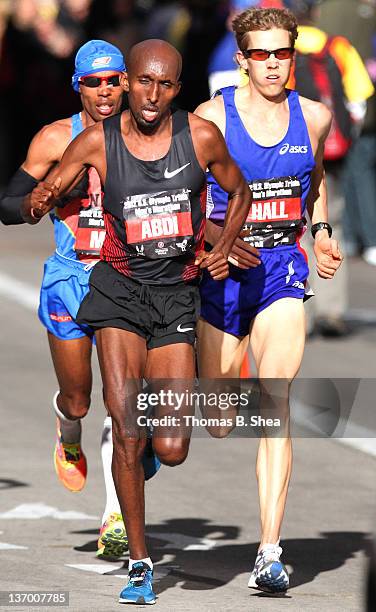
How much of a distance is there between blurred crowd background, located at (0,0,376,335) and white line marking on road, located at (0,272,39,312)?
245cm

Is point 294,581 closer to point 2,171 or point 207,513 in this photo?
point 207,513

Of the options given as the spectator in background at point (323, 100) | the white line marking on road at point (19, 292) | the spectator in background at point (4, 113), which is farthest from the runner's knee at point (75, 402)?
the spectator in background at point (4, 113)

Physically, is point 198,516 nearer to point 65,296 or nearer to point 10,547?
point 10,547

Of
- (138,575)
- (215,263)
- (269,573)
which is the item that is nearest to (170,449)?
(138,575)

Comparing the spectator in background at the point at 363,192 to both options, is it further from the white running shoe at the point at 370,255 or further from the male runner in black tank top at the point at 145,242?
the male runner in black tank top at the point at 145,242

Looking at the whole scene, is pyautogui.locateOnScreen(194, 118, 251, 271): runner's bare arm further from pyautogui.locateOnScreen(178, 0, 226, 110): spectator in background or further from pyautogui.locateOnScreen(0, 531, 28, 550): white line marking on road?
pyautogui.locateOnScreen(178, 0, 226, 110): spectator in background

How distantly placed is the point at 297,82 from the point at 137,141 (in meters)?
6.13

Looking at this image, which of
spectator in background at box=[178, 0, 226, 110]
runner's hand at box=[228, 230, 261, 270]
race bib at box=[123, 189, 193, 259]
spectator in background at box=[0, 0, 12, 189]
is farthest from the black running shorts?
spectator in background at box=[0, 0, 12, 189]

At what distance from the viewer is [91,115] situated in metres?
8.43

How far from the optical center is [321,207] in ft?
27.5

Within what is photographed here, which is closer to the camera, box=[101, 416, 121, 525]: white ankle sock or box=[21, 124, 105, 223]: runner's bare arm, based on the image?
box=[21, 124, 105, 223]: runner's bare arm

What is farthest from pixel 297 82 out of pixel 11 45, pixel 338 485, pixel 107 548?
pixel 11 45

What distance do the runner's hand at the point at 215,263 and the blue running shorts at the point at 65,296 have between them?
1.01 meters

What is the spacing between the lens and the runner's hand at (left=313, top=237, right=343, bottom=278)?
803 centimetres
